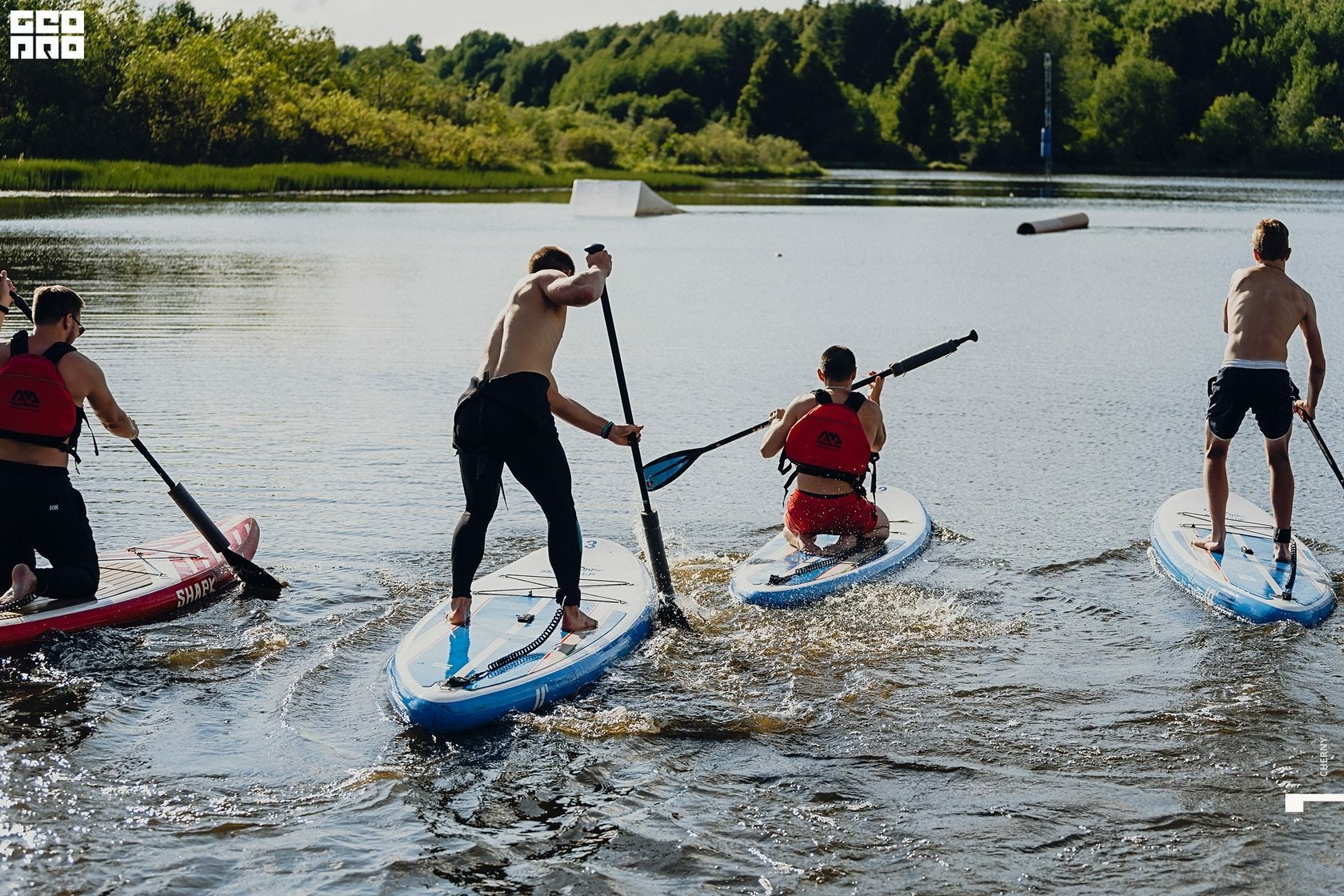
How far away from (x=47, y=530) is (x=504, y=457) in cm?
245

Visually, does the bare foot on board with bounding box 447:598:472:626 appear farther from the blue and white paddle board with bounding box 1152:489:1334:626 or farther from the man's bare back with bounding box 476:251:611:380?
the blue and white paddle board with bounding box 1152:489:1334:626

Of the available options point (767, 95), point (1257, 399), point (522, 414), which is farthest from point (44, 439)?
point (767, 95)

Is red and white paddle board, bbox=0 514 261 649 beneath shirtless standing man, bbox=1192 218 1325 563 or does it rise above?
beneath

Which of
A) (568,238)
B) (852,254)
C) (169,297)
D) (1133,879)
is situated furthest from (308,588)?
(568,238)

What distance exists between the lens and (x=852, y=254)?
33.5 m

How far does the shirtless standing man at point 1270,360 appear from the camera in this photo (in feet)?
25.8

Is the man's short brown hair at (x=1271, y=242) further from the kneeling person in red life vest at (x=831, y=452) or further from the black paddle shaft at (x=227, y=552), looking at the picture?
the black paddle shaft at (x=227, y=552)

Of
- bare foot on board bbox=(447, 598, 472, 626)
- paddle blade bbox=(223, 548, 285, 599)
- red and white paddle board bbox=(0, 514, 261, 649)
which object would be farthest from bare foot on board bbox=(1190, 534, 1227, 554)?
red and white paddle board bbox=(0, 514, 261, 649)

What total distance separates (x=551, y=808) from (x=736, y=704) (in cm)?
132

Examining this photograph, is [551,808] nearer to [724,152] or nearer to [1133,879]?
[1133,879]

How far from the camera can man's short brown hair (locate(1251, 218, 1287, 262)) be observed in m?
7.89

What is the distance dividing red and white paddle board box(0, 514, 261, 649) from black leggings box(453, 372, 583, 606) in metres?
1.86

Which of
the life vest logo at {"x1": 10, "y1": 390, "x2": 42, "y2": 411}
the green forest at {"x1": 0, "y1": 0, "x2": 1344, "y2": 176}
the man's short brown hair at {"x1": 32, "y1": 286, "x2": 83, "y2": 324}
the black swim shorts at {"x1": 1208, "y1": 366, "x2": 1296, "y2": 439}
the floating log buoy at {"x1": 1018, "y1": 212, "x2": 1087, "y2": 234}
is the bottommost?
the life vest logo at {"x1": 10, "y1": 390, "x2": 42, "y2": 411}

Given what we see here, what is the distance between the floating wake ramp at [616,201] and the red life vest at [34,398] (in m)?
43.7
